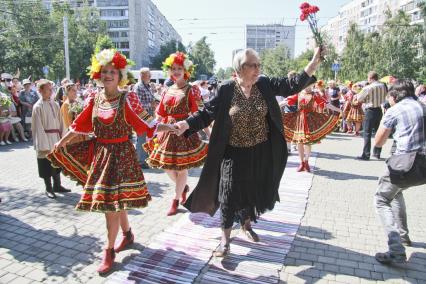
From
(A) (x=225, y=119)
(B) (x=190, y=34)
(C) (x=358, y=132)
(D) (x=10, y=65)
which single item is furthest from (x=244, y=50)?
(B) (x=190, y=34)

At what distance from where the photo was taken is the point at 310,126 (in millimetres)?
7742

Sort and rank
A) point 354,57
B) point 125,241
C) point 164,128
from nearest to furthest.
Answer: point 164,128 → point 125,241 → point 354,57

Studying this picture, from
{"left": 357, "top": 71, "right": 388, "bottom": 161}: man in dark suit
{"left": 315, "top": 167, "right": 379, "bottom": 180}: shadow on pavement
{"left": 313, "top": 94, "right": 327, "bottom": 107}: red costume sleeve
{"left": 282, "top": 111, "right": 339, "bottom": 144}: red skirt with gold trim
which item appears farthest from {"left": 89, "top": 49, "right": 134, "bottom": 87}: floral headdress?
{"left": 357, "top": 71, "right": 388, "bottom": 161}: man in dark suit

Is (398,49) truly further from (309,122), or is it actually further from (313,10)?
(313,10)

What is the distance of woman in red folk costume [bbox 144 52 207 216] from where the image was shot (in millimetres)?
5207

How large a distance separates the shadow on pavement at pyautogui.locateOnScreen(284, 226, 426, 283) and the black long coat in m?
0.87

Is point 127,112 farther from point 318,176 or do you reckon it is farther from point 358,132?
point 358,132

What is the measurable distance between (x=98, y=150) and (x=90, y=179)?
12.1 inches

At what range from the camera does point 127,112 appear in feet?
12.2

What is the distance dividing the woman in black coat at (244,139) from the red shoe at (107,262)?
1090 millimetres

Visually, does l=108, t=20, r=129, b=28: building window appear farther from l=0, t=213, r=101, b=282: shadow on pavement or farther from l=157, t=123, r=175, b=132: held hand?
l=157, t=123, r=175, b=132: held hand

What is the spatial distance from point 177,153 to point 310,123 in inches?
145

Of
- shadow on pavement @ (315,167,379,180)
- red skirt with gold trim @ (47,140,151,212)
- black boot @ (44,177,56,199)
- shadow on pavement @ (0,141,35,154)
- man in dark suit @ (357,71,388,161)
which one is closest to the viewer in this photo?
red skirt with gold trim @ (47,140,151,212)

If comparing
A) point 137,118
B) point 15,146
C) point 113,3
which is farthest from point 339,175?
point 113,3
